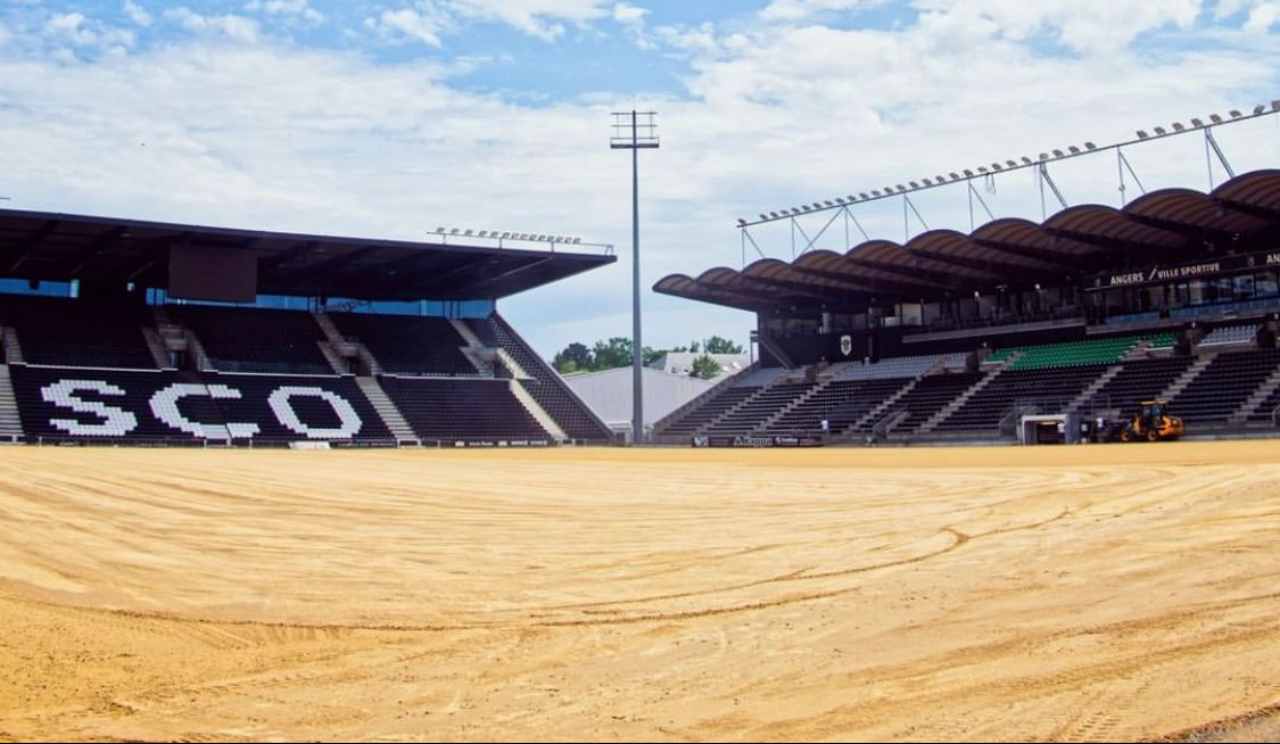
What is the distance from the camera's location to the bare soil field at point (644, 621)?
207 inches

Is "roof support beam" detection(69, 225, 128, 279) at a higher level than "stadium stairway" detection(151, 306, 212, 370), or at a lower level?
higher

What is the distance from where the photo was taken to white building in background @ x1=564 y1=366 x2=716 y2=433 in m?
86.4

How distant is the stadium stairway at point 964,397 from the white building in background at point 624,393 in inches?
1221

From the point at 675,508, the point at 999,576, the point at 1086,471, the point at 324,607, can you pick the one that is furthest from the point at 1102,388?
the point at 324,607

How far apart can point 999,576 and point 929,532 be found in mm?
3143

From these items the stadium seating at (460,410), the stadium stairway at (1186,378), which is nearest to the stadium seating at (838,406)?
the stadium seating at (460,410)

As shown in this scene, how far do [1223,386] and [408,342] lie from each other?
4458 cm

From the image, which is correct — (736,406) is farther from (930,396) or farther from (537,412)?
(930,396)

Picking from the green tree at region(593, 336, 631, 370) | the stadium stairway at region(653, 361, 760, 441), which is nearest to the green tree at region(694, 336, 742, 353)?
the green tree at region(593, 336, 631, 370)

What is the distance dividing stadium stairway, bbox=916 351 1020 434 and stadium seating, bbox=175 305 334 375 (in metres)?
33.3

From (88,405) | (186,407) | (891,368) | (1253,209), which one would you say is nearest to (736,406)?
(891,368)

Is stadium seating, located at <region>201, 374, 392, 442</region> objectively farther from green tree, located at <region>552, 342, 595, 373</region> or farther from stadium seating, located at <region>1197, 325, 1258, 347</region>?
green tree, located at <region>552, 342, 595, 373</region>

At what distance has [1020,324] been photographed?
60.2 meters

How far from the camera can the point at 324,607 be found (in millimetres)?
8094
